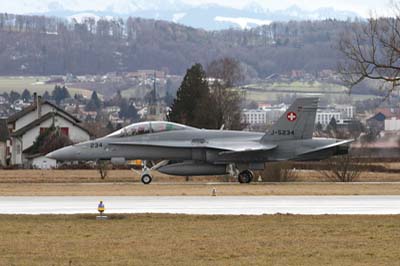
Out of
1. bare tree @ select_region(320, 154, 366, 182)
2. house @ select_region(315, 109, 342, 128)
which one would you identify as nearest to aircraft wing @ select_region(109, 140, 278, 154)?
bare tree @ select_region(320, 154, 366, 182)

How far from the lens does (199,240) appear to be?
788 inches

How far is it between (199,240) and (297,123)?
926 inches

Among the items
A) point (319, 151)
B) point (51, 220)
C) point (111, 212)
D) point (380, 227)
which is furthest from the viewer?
point (319, 151)

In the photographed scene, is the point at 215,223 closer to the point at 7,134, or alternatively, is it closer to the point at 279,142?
the point at 279,142

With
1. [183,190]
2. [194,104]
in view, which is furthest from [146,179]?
[194,104]

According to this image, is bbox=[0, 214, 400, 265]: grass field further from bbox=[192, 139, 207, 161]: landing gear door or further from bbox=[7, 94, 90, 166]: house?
bbox=[7, 94, 90, 166]: house

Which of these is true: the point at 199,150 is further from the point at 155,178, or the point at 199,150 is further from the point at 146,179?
the point at 155,178

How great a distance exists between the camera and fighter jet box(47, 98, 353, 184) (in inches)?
1693

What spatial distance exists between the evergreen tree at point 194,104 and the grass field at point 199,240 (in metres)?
41.8

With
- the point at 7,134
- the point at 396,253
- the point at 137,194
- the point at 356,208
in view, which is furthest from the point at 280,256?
the point at 7,134

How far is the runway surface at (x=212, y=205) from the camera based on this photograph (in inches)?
1040

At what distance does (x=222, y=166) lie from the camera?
43.7 meters

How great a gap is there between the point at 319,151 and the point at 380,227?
68.4ft

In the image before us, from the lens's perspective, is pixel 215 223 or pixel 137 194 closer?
pixel 215 223
